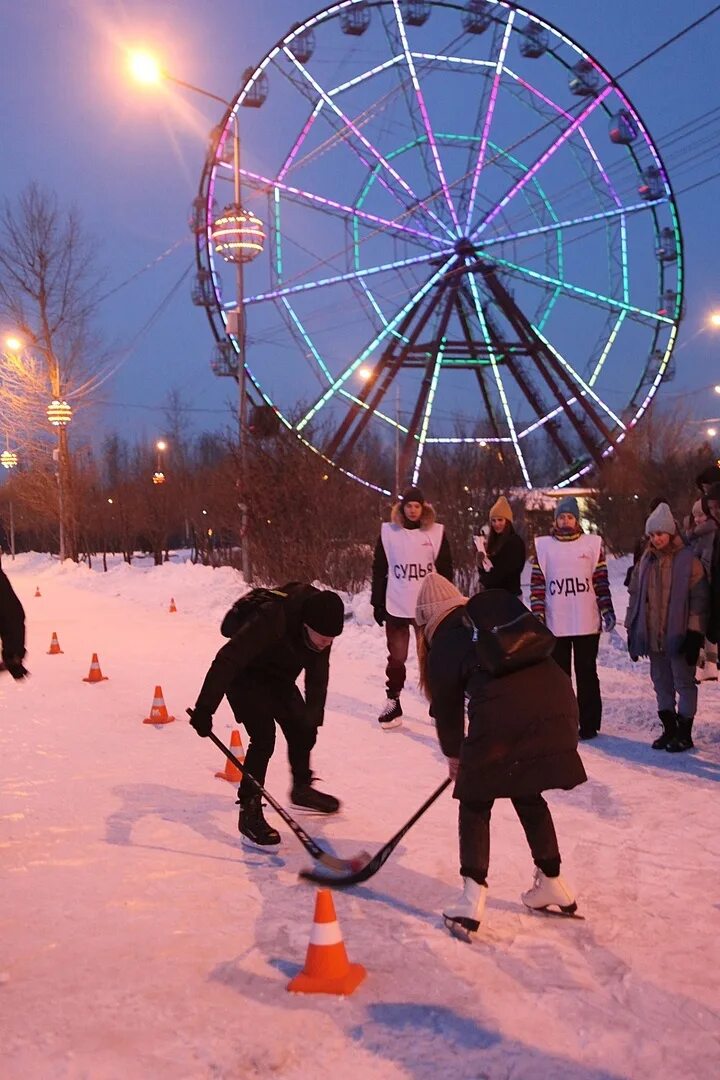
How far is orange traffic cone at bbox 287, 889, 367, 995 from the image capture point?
11.5 ft

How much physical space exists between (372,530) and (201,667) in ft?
26.0

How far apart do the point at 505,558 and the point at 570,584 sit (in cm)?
83

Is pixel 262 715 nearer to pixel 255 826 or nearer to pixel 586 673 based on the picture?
pixel 255 826

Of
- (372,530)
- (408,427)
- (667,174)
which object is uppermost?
(667,174)

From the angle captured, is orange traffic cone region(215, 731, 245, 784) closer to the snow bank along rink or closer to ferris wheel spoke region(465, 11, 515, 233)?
the snow bank along rink

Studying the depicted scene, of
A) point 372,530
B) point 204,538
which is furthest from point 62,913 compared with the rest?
point 204,538

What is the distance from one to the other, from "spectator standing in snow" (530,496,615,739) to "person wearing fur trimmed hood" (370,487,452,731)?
39.4 inches

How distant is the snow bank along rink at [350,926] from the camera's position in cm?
315

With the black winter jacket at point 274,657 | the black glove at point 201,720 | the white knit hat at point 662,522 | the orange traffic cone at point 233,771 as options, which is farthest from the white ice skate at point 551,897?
the white knit hat at point 662,522

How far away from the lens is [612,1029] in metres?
3.26

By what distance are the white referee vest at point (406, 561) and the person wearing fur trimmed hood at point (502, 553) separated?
44 cm

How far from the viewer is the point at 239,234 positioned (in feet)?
60.0

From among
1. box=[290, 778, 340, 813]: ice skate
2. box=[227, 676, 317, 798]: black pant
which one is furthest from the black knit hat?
box=[290, 778, 340, 813]: ice skate

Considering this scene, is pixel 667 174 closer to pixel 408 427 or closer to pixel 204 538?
pixel 408 427
